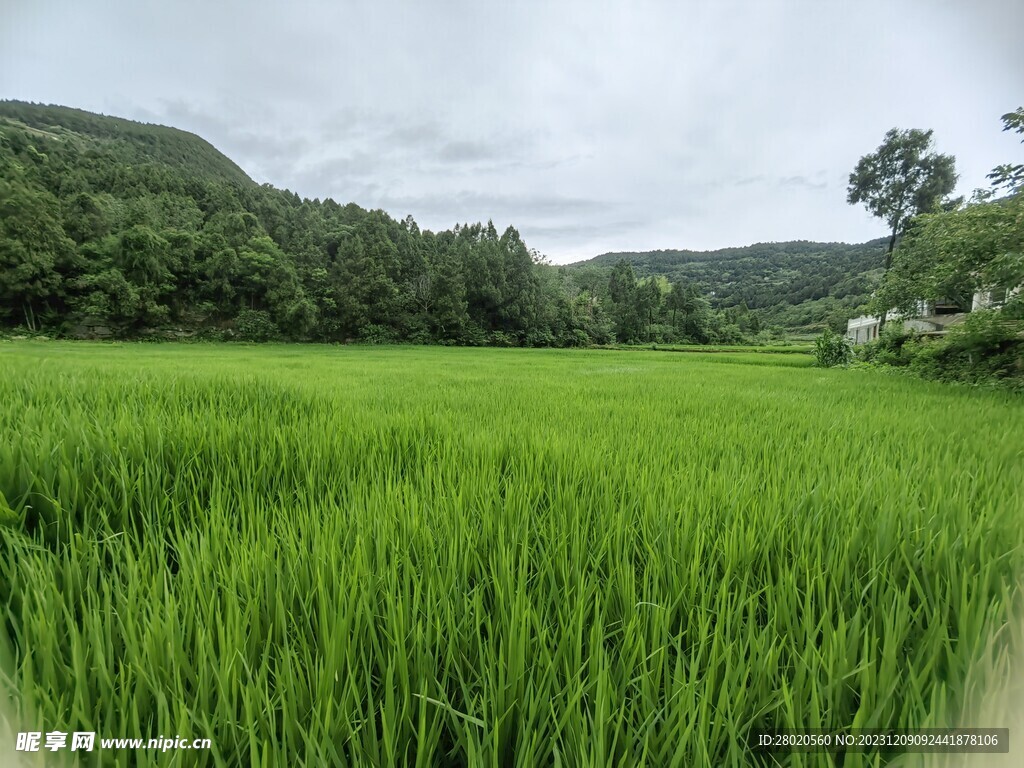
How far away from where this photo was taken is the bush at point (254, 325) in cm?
2994

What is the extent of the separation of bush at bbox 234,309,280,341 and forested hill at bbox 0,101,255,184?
2642cm

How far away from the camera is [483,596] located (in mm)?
756

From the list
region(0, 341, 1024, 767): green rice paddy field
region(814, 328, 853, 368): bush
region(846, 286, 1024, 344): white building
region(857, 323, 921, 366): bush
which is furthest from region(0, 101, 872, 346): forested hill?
region(0, 341, 1024, 767): green rice paddy field

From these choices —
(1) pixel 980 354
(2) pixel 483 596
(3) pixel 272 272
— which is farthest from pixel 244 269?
(1) pixel 980 354

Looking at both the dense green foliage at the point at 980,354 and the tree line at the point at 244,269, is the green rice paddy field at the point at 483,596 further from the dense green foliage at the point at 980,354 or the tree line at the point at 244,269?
the tree line at the point at 244,269

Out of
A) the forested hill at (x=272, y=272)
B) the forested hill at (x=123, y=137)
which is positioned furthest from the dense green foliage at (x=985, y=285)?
the forested hill at (x=123, y=137)

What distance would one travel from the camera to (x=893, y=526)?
3.16 ft

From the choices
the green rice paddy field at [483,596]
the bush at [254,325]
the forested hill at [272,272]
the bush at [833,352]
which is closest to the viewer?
the green rice paddy field at [483,596]

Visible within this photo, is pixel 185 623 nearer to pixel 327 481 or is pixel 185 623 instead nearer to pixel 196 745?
pixel 196 745

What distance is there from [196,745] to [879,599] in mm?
1070

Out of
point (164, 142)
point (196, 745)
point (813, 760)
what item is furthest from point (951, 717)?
point (164, 142)

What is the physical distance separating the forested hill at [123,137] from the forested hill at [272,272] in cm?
77

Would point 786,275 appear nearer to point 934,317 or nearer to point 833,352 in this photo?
point 934,317

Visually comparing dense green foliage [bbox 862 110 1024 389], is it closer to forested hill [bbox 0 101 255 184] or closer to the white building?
the white building
